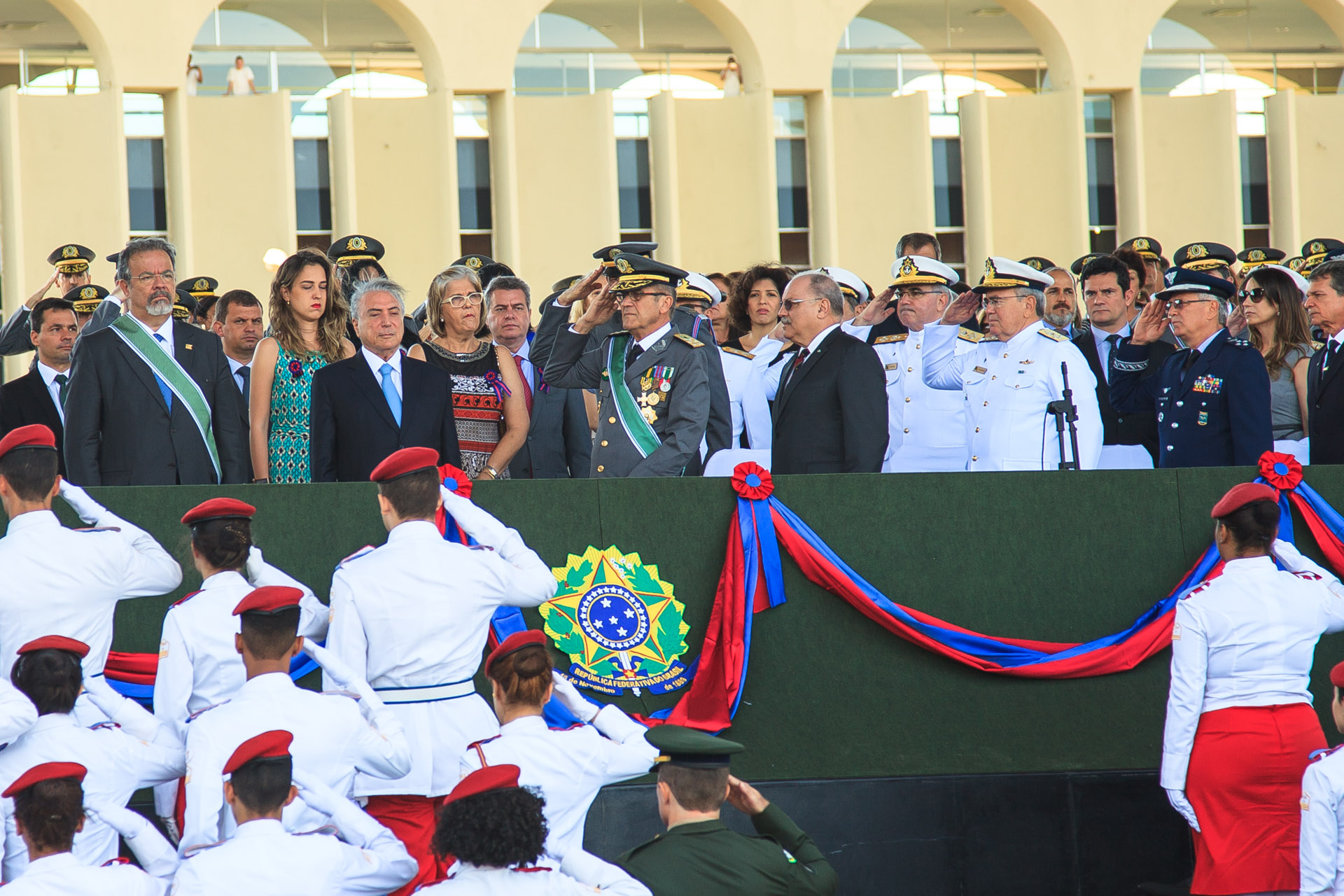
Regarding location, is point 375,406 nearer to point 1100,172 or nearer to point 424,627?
point 424,627

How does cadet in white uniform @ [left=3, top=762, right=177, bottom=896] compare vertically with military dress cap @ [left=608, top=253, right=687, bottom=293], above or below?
below

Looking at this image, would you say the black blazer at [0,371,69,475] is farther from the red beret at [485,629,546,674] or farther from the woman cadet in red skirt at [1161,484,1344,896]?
the woman cadet in red skirt at [1161,484,1344,896]

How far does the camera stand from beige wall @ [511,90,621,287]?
17.8 m

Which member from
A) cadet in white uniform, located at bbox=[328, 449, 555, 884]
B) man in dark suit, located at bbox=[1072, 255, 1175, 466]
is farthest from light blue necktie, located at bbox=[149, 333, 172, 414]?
man in dark suit, located at bbox=[1072, 255, 1175, 466]

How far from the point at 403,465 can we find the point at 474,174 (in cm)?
1341

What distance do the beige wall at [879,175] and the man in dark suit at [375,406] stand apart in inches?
491

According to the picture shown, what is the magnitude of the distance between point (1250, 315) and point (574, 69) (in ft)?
39.0

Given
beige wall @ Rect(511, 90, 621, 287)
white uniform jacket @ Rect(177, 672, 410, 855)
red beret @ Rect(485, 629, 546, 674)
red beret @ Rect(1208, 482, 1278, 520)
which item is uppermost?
beige wall @ Rect(511, 90, 621, 287)

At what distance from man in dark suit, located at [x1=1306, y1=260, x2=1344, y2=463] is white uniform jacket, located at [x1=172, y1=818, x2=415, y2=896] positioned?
17.2ft

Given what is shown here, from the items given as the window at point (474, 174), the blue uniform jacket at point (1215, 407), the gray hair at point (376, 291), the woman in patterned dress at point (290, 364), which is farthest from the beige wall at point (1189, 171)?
the woman in patterned dress at point (290, 364)

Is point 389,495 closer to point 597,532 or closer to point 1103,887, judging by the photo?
point 597,532

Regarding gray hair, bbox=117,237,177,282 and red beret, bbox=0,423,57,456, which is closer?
red beret, bbox=0,423,57,456

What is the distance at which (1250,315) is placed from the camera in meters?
7.67

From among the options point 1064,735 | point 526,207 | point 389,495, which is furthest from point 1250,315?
point 526,207
